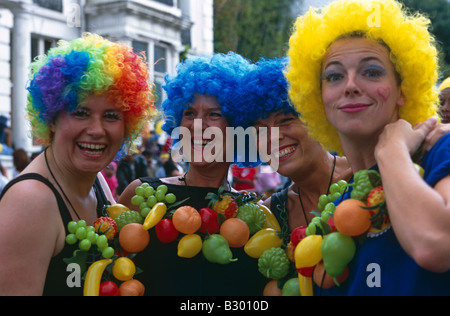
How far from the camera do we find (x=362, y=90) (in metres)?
2.19

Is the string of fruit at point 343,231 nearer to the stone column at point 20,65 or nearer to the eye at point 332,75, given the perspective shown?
the eye at point 332,75

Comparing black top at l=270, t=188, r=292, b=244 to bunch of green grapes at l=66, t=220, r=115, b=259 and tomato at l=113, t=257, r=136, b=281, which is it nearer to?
tomato at l=113, t=257, r=136, b=281

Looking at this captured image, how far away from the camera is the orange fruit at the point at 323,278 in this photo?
2.17 metres

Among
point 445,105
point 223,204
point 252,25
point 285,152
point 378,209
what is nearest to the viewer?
point 378,209

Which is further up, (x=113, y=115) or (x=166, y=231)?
(x=113, y=115)

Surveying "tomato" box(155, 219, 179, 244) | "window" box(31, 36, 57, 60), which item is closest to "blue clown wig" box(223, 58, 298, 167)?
"tomato" box(155, 219, 179, 244)

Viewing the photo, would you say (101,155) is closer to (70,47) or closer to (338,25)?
(70,47)

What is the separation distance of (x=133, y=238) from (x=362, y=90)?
1334 millimetres

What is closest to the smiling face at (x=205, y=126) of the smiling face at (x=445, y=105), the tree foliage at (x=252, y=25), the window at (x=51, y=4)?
the smiling face at (x=445, y=105)

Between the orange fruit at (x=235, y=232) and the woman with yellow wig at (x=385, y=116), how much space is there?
0.60 metres

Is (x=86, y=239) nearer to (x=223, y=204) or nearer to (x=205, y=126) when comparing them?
(x=223, y=204)

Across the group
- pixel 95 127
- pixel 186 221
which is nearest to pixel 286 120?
pixel 186 221

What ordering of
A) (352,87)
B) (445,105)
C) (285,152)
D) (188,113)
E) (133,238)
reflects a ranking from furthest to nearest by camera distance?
(445,105) → (188,113) → (285,152) → (133,238) → (352,87)
